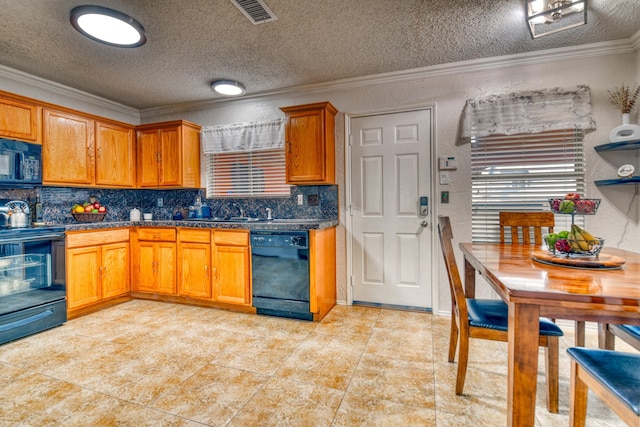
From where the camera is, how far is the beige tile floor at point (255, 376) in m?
1.62

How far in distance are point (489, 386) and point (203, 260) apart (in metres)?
2.76

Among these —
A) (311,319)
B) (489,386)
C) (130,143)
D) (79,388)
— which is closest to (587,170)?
(489,386)

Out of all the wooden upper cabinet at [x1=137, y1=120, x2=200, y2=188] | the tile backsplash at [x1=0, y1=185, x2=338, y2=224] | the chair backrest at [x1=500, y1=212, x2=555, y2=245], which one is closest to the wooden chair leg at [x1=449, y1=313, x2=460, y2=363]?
the chair backrest at [x1=500, y1=212, x2=555, y2=245]

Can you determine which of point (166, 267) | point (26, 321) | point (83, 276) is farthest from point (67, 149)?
point (26, 321)

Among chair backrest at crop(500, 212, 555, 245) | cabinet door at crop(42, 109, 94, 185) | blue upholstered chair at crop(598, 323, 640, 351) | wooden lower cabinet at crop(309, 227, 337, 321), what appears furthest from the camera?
cabinet door at crop(42, 109, 94, 185)

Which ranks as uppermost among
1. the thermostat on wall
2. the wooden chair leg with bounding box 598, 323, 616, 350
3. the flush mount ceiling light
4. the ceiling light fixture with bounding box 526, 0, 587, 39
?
the flush mount ceiling light

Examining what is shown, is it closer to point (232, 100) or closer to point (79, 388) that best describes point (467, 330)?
point (79, 388)

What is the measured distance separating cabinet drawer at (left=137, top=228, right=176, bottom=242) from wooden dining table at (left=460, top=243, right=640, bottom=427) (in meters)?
3.19

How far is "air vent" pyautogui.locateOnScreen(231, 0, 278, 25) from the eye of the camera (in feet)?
6.80

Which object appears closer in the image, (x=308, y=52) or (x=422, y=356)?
(x=422, y=356)

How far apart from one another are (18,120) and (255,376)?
10.5 ft

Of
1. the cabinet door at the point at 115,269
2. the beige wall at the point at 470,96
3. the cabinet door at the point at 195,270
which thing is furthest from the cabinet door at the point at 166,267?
the beige wall at the point at 470,96

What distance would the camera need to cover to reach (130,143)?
3.99m

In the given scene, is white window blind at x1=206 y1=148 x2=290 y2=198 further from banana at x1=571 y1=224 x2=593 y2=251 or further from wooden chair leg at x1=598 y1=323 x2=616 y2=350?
wooden chair leg at x1=598 y1=323 x2=616 y2=350
